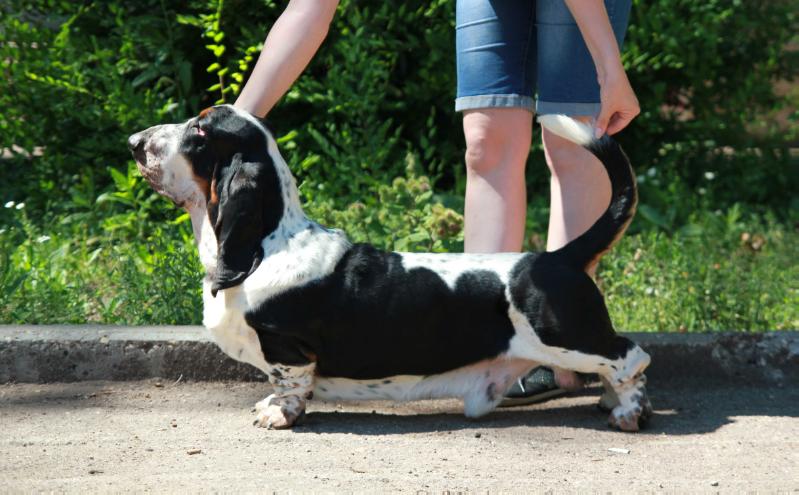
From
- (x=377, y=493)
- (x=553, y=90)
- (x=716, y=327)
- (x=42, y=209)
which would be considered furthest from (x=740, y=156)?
(x=377, y=493)

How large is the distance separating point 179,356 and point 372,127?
2.26 meters

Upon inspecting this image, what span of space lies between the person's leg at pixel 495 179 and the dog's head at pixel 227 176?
0.72 m

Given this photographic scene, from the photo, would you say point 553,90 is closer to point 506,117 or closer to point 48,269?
point 506,117

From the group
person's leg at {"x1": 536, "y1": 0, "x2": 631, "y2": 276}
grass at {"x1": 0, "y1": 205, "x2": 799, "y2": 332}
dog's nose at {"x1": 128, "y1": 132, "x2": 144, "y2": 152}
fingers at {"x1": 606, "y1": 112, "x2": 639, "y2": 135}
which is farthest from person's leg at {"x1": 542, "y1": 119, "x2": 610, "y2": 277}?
dog's nose at {"x1": 128, "y1": 132, "x2": 144, "y2": 152}

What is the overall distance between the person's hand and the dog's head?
95cm

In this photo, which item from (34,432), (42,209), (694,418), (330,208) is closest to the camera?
(34,432)

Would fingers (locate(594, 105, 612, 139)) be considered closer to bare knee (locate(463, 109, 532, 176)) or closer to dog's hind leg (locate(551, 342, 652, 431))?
bare knee (locate(463, 109, 532, 176))

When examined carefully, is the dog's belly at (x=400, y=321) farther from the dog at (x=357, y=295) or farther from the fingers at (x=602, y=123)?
the fingers at (x=602, y=123)

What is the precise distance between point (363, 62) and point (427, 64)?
41cm

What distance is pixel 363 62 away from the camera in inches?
225

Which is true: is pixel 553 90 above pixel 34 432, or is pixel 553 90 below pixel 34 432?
above

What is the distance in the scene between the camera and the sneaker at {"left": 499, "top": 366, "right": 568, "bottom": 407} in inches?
141

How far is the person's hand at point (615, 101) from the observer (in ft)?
10.5

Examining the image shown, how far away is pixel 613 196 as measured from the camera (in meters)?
3.32
